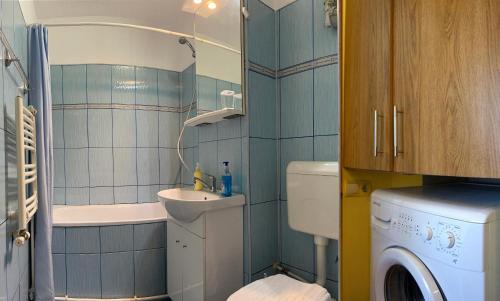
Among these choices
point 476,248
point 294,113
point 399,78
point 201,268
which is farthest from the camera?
point 294,113

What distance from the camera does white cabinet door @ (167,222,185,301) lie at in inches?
73.0

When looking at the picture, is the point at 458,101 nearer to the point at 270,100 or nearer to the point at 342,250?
the point at 342,250

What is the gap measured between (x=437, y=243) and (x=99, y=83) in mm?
3014

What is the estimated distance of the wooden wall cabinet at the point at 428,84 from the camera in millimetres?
664

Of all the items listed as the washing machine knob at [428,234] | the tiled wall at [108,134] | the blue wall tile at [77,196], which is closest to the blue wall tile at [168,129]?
the tiled wall at [108,134]

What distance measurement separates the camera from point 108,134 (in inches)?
109

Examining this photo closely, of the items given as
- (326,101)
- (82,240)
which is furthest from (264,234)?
(82,240)

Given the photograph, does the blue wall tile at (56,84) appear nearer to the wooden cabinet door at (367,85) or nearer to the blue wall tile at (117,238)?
the blue wall tile at (117,238)

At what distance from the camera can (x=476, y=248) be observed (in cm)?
67

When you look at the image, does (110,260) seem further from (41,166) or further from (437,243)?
(437,243)

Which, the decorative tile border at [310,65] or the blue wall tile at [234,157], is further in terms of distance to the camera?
the blue wall tile at [234,157]

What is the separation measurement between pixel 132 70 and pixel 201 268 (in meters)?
2.20

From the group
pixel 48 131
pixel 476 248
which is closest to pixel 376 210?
pixel 476 248

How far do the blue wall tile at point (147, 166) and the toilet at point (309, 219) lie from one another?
185 cm
